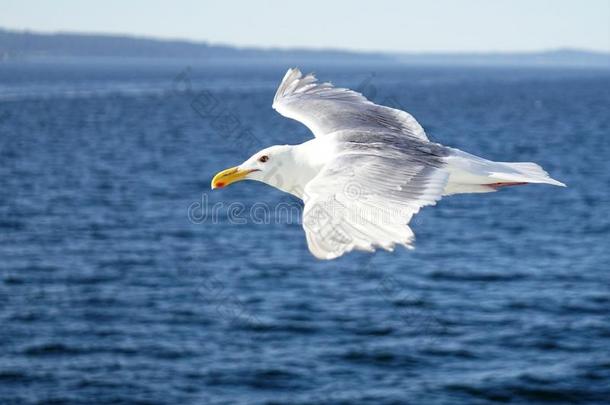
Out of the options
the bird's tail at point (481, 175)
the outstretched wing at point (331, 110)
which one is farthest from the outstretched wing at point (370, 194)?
the outstretched wing at point (331, 110)

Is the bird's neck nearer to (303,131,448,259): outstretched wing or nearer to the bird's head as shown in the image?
the bird's head

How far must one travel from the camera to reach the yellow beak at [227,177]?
34.0 feet

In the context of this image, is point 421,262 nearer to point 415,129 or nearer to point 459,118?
point 415,129

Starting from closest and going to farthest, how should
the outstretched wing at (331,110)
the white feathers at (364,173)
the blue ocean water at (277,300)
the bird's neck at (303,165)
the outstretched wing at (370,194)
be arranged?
the outstretched wing at (370,194)
the white feathers at (364,173)
the bird's neck at (303,165)
the outstretched wing at (331,110)
the blue ocean water at (277,300)

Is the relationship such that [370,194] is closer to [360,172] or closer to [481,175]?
[360,172]

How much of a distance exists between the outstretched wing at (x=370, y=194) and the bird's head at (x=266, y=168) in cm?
71

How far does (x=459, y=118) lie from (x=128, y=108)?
71.8 meters

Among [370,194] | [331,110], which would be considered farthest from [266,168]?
[331,110]

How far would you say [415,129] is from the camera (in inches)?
488

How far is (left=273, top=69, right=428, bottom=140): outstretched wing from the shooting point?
12.4 metres

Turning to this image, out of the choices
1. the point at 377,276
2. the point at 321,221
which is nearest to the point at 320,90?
the point at 321,221

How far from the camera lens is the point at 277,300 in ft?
169

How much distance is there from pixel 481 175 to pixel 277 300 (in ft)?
138

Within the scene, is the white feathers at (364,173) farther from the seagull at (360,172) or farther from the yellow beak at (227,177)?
the yellow beak at (227,177)
